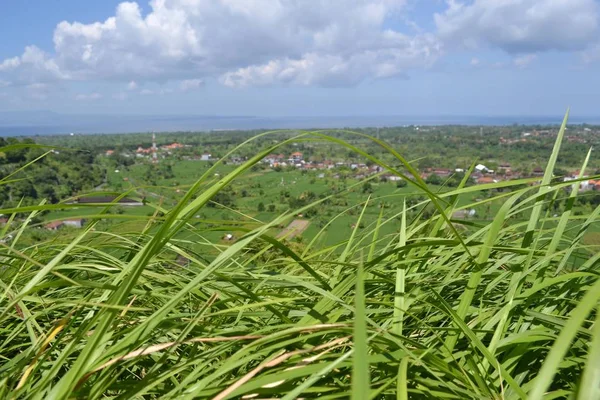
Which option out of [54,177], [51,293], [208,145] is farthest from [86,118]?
[51,293]

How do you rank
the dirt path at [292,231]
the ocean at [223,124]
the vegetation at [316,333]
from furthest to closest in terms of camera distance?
the ocean at [223,124] → the dirt path at [292,231] → the vegetation at [316,333]

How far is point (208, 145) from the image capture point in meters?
57.4

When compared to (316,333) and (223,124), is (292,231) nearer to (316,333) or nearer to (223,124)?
(316,333)

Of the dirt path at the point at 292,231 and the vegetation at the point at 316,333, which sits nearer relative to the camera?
the vegetation at the point at 316,333

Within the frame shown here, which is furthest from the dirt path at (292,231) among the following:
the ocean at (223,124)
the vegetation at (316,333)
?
the ocean at (223,124)

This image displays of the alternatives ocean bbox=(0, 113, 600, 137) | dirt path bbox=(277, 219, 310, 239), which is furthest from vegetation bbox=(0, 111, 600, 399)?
ocean bbox=(0, 113, 600, 137)

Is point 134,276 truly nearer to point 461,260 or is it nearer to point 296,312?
point 296,312

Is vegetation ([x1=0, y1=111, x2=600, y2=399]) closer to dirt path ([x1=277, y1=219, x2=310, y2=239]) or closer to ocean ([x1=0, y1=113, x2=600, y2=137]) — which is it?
dirt path ([x1=277, y1=219, x2=310, y2=239])

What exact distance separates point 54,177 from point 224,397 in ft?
61.0

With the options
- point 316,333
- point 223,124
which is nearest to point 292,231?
point 316,333

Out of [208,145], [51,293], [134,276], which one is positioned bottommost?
[208,145]

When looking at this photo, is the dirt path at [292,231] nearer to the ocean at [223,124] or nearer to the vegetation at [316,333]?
the vegetation at [316,333]

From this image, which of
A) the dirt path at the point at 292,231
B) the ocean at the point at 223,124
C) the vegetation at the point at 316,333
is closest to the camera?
the vegetation at the point at 316,333

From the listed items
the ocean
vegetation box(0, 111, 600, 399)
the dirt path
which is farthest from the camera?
the ocean
